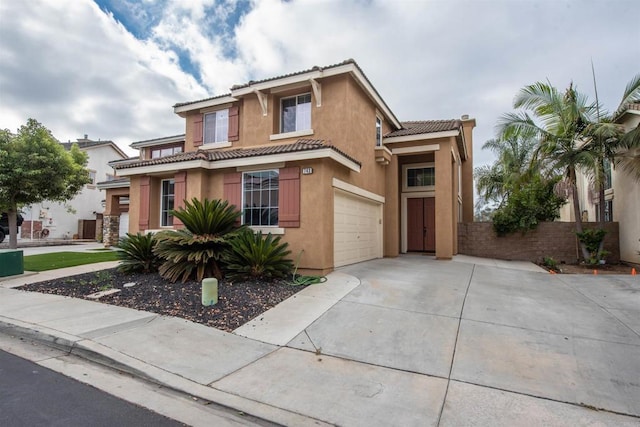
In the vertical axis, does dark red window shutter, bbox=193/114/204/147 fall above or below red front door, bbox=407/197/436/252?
above

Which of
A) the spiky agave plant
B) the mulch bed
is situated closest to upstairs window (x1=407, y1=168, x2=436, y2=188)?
the mulch bed

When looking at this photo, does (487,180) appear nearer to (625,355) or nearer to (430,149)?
(430,149)

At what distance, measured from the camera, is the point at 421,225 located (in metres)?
15.9

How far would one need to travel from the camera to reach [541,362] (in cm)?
423

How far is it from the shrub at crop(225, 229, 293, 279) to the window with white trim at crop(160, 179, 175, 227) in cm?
503

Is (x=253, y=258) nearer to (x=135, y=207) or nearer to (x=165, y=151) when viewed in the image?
(x=135, y=207)

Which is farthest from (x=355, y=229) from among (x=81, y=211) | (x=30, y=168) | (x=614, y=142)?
(x=81, y=211)

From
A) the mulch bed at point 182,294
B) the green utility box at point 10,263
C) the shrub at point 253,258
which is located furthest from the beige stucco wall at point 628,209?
the green utility box at point 10,263

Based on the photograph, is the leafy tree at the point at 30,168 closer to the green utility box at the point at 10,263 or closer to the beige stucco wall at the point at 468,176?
the green utility box at the point at 10,263

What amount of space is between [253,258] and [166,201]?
6.05 m

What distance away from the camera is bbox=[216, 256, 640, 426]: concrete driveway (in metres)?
3.26

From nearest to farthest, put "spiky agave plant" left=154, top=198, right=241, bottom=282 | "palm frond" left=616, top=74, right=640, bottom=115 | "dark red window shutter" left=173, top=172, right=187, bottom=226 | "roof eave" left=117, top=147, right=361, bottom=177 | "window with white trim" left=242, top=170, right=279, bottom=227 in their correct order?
"spiky agave plant" left=154, top=198, right=241, bottom=282
"roof eave" left=117, top=147, right=361, bottom=177
"window with white trim" left=242, top=170, right=279, bottom=227
"palm frond" left=616, top=74, right=640, bottom=115
"dark red window shutter" left=173, top=172, right=187, bottom=226

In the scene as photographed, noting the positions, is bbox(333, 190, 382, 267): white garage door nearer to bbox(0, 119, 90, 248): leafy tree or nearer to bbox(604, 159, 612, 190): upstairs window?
bbox(604, 159, 612, 190): upstairs window

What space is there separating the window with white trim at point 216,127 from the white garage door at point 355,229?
5659 millimetres
